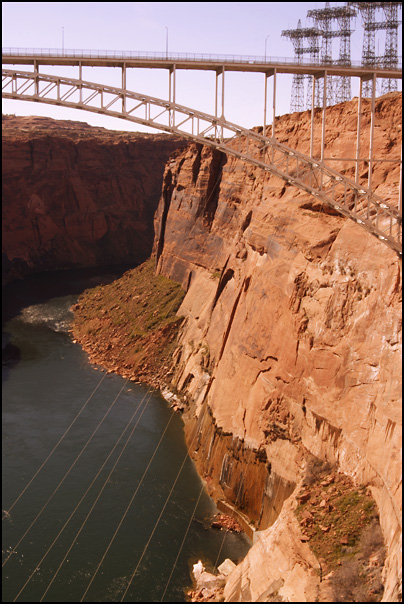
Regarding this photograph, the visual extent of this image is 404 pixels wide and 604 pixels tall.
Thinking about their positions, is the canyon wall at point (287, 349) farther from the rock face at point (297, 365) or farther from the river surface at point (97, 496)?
the river surface at point (97, 496)

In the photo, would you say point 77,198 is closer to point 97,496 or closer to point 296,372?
point 97,496

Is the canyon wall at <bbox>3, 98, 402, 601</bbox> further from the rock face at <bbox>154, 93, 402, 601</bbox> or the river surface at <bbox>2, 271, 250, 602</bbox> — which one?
the river surface at <bbox>2, 271, 250, 602</bbox>

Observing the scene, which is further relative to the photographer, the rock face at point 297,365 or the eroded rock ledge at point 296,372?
the rock face at point 297,365

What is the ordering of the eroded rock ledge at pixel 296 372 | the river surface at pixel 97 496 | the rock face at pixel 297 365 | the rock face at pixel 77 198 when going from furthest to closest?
the rock face at pixel 77 198 < the river surface at pixel 97 496 < the rock face at pixel 297 365 < the eroded rock ledge at pixel 296 372

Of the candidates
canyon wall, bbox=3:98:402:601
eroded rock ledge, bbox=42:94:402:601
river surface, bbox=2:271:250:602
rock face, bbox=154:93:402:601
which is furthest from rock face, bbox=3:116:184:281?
rock face, bbox=154:93:402:601

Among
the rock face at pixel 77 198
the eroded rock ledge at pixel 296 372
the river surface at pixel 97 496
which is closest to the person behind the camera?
the eroded rock ledge at pixel 296 372

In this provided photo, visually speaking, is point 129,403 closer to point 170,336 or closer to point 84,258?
point 170,336

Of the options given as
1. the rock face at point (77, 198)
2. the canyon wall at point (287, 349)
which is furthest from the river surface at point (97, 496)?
the rock face at point (77, 198)
